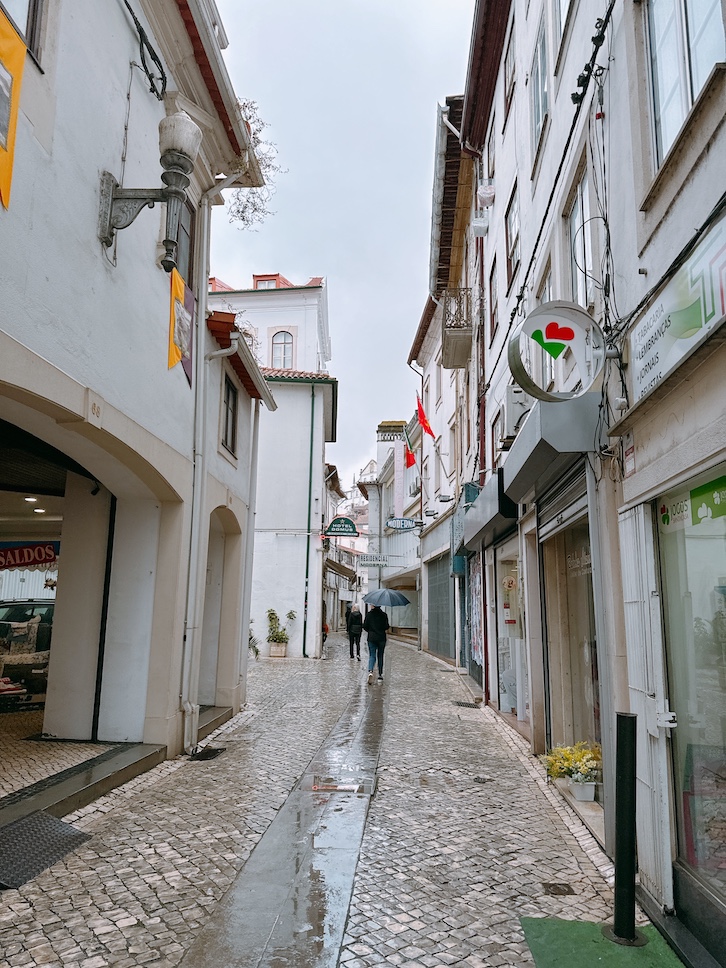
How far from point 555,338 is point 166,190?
3.49 m

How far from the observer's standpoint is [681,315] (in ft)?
12.2

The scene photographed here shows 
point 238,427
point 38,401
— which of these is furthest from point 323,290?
point 38,401

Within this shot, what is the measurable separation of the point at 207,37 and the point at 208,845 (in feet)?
26.5

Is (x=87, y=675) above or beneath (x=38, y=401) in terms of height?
beneath

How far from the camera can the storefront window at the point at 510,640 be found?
10.4m

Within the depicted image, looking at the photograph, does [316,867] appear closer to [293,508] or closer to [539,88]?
[539,88]

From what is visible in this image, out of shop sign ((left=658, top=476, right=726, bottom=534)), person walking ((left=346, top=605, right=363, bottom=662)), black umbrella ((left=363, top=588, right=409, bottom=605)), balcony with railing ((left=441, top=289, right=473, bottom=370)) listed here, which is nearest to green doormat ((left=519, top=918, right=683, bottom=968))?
shop sign ((left=658, top=476, right=726, bottom=534))

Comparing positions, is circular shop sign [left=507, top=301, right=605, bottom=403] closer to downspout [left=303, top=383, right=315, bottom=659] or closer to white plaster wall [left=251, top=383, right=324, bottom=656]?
white plaster wall [left=251, top=383, right=324, bottom=656]

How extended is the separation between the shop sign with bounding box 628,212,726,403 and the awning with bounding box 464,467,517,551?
5.06 m

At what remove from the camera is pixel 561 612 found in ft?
26.5

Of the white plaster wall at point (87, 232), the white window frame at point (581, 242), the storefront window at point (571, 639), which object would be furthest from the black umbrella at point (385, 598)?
the white window frame at point (581, 242)

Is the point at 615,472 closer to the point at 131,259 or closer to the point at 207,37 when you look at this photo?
the point at 131,259

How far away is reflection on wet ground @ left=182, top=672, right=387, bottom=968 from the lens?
3.52m

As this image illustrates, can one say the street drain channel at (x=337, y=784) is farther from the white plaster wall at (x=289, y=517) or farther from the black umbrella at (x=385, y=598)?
the white plaster wall at (x=289, y=517)
